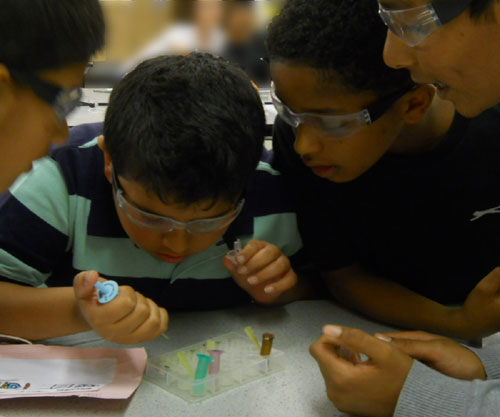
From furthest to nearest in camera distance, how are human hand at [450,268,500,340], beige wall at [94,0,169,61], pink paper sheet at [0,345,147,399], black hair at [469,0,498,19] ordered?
beige wall at [94,0,169,61] < human hand at [450,268,500,340] < pink paper sheet at [0,345,147,399] < black hair at [469,0,498,19]

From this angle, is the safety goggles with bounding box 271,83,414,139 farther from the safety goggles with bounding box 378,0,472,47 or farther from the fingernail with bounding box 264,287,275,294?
the fingernail with bounding box 264,287,275,294

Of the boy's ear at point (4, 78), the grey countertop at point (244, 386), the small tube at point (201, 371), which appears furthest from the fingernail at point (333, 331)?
the boy's ear at point (4, 78)

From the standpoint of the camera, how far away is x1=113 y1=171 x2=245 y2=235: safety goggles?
897 millimetres

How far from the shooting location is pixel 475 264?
4.06 feet

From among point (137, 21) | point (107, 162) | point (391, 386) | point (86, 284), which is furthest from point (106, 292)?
point (137, 21)

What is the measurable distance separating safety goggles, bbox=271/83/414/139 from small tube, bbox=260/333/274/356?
0.42 metres

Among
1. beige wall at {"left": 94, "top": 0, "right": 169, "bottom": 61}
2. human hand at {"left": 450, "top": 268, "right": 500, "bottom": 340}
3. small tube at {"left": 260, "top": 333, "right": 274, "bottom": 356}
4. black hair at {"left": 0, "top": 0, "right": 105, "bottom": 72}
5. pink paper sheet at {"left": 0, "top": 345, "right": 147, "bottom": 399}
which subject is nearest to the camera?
black hair at {"left": 0, "top": 0, "right": 105, "bottom": 72}

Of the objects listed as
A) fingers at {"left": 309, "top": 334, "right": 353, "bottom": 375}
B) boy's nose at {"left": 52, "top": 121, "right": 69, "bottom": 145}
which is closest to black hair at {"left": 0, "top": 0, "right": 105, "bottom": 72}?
boy's nose at {"left": 52, "top": 121, "right": 69, "bottom": 145}

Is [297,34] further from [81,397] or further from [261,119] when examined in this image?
[81,397]

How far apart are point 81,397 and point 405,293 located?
0.74m

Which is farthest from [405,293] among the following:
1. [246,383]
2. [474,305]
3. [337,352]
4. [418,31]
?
[418,31]

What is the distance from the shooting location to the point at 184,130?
844 mm

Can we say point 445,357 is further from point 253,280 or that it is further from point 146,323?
point 146,323

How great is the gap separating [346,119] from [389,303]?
16.8 inches
